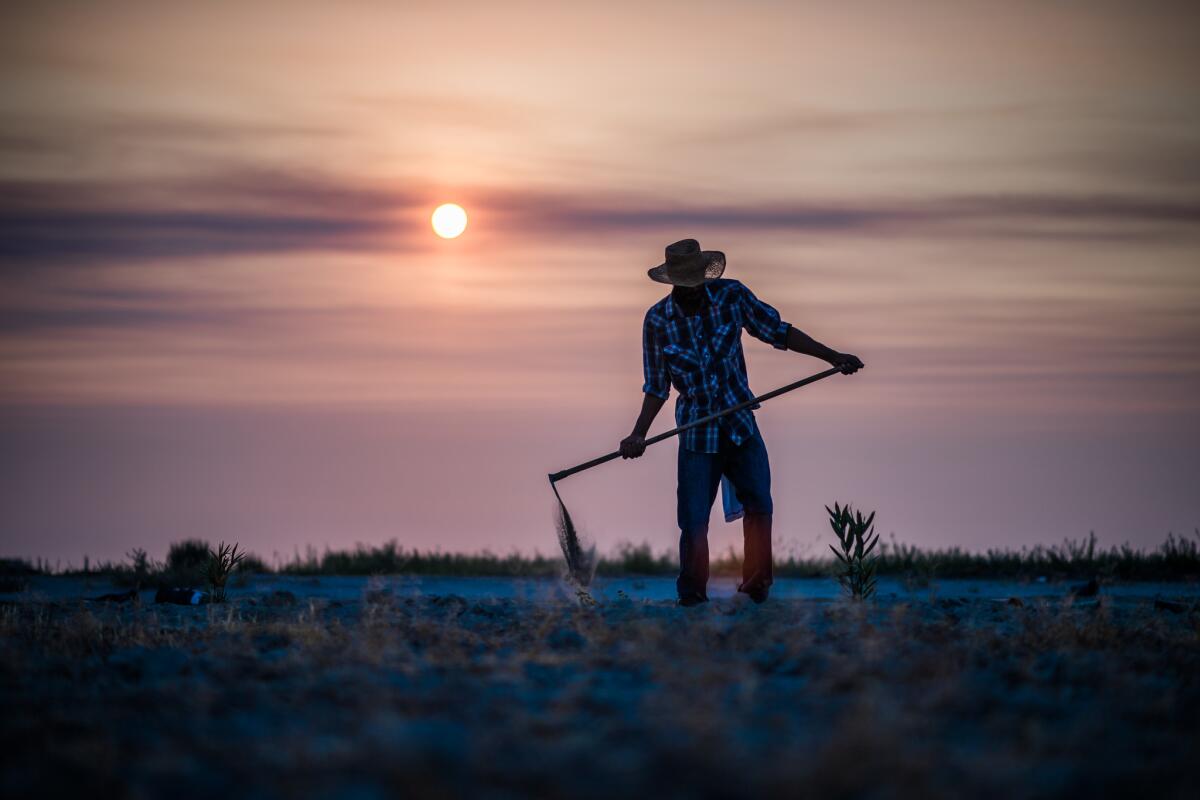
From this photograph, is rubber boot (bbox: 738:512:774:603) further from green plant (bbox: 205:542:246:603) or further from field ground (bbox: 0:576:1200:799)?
green plant (bbox: 205:542:246:603)

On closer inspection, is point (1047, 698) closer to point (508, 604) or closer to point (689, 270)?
point (689, 270)

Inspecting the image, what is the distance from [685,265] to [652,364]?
29.1 inches

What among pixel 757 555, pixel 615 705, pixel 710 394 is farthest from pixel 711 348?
pixel 615 705

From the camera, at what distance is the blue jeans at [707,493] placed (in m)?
8.79

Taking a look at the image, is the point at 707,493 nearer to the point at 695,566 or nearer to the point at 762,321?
the point at 695,566

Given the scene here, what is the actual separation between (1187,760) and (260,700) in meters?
3.38

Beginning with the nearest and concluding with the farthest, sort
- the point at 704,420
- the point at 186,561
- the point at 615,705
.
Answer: the point at 615,705 < the point at 704,420 < the point at 186,561

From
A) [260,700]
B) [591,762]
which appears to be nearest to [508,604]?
[260,700]

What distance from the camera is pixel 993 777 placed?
378 centimetres

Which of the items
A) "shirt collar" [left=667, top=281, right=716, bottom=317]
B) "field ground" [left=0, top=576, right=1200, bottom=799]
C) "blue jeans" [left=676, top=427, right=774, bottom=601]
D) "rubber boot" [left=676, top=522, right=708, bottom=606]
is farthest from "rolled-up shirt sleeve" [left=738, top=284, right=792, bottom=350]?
"field ground" [left=0, top=576, right=1200, bottom=799]

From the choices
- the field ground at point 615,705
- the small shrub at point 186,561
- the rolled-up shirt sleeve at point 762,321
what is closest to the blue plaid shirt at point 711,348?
the rolled-up shirt sleeve at point 762,321

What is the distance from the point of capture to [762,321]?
8.95 metres

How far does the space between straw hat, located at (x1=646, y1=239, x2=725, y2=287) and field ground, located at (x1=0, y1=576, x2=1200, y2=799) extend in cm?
221

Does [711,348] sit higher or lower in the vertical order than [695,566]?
higher
